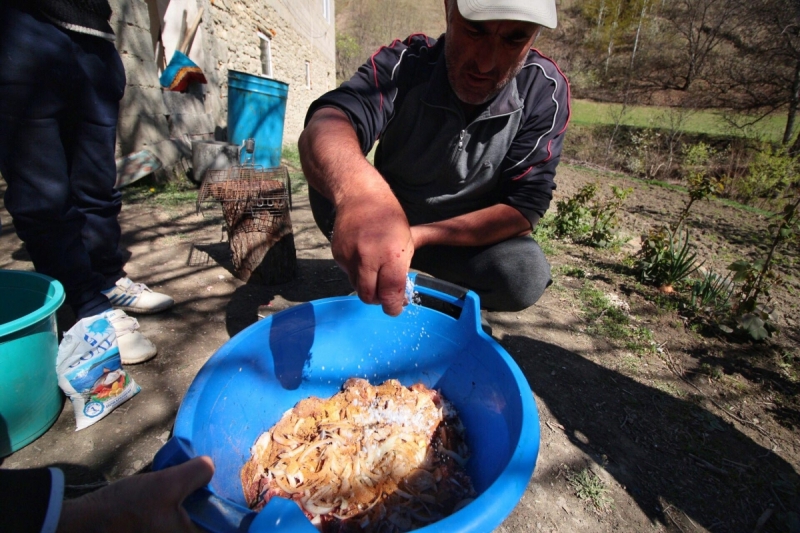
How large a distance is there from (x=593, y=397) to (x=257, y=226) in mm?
2185

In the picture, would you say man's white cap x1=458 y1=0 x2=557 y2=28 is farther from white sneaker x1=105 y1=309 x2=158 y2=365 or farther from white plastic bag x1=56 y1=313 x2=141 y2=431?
white sneaker x1=105 y1=309 x2=158 y2=365

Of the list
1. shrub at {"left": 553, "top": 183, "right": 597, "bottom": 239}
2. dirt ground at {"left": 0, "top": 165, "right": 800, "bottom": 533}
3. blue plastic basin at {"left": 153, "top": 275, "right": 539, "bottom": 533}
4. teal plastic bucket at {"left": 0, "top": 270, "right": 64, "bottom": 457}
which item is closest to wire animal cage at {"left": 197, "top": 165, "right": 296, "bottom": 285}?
dirt ground at {"left": 0, "top": 165, "right": 800, "bottom": 533}

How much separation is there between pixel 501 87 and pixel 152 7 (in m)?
6.92

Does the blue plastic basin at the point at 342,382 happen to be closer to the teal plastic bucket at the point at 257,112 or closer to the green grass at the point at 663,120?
the teal plastic bucket at the point at 257,112

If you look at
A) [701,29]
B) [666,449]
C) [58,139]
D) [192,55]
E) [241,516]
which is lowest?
[666,449]

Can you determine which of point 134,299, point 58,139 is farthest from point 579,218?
point 58,139

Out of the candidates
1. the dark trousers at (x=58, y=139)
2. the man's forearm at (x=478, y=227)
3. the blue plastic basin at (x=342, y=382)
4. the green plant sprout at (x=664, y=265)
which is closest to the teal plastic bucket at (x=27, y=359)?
the dark trousers at (x=58, y=139)

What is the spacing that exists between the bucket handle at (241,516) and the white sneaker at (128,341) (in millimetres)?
1309

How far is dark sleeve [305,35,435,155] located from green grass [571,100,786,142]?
13.3 m

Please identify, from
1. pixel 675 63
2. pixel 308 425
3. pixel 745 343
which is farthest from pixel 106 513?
pixel 675 63

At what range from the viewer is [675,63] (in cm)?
1931

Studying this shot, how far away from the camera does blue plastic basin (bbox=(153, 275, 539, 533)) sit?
2.51 ft

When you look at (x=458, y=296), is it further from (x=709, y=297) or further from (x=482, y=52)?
(x=709, y=297)

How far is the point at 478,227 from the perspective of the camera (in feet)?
5.99
